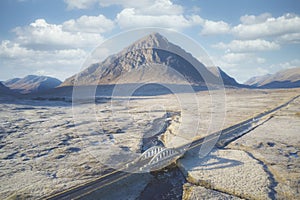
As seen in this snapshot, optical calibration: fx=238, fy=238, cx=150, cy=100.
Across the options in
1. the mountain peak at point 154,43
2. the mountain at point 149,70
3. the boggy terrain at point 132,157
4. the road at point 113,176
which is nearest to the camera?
the road at point 113,176

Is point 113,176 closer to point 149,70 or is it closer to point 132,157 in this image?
point 132,157

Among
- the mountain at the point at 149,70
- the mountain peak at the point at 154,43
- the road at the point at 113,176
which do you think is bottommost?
the road at the point at 113,176

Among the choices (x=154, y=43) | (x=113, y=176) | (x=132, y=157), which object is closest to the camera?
(x=113, y=176)

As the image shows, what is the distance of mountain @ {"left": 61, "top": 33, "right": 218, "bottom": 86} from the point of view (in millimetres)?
137000

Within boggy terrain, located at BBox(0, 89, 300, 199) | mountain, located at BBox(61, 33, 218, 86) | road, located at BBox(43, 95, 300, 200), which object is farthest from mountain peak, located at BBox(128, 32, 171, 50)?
road, located at BBox(43, 95, 300, 200)

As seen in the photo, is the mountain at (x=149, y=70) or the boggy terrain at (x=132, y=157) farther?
the mountain at (x=149, y=70)

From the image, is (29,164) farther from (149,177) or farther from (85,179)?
(149,177)

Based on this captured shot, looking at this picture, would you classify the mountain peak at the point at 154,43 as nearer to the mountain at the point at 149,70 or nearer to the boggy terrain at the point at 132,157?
the mountain at the point at 149,70

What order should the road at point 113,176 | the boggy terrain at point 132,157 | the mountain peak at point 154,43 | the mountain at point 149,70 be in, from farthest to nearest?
the mountain peak at point 154,43 < the mountain at point 149,70 < the boggy terrain at point 132,157 < the road at point 113,176

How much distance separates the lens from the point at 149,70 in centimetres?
14500

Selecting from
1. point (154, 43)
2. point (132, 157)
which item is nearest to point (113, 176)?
point (132, 157)

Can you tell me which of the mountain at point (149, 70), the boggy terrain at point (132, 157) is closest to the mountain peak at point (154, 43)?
the mountain at point (149, 70)

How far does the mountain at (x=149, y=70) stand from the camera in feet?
449

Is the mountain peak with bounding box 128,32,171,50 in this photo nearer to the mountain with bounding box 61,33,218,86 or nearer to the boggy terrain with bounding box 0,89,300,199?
the mountain with bounding box 61,33,218,86
